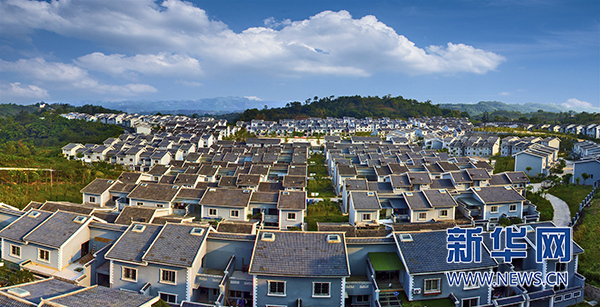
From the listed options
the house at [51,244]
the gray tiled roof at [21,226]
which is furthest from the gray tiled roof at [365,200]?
the gray tiled roof at [21,226]

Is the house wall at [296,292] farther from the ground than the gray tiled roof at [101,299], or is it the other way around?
the gray tiled roof at [101,299]

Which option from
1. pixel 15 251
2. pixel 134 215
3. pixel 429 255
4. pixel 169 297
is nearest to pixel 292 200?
pixel 134 215

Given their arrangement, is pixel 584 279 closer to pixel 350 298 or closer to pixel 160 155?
pixel 350 298

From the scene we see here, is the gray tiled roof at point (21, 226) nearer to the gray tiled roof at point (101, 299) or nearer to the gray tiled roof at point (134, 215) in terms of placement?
the gray tiled roof at point (134, 215)

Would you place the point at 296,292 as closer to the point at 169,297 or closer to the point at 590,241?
the point at 169,297

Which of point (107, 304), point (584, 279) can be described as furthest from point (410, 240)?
point (107, 304)
